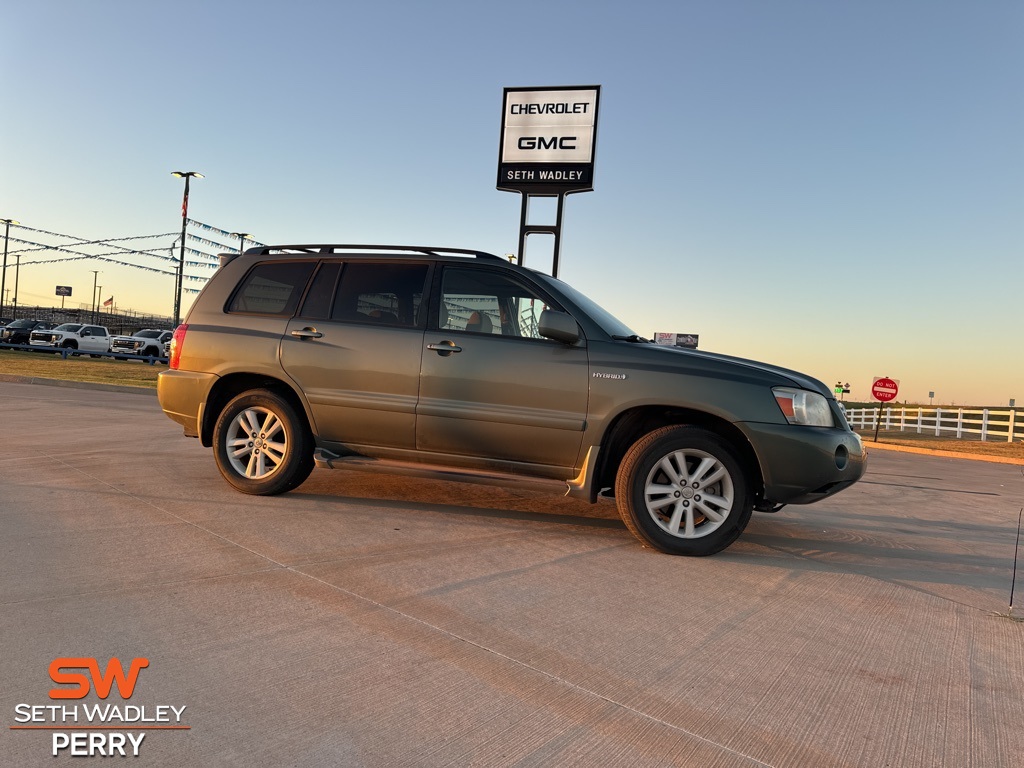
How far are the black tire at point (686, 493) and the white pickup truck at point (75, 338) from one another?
133ft

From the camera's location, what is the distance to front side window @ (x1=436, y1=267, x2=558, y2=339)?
5.18 meters

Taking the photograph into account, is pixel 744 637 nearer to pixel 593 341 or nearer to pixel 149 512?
pixel 593 341

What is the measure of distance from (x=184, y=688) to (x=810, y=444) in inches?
144

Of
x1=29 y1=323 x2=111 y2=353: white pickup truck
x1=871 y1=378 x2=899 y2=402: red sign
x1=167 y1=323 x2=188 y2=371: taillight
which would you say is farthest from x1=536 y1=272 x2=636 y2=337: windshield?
x1=29 y1=323 x2=111 y2=353: white pickup truck

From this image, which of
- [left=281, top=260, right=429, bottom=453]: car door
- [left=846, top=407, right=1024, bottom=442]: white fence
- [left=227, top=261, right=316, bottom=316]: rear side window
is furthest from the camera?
[left=846, top=407, right=1024, bottom=442]: white fence

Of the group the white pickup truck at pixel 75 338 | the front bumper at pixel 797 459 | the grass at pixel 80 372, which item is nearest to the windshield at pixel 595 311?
the front bumper at pixel 797 459

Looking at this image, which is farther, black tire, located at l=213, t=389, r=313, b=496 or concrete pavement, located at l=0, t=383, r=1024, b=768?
black tire, located at l=213, t=389, r=313, b=496

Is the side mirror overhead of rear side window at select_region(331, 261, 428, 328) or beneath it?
beneath

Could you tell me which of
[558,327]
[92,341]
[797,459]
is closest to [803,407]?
[797,459]

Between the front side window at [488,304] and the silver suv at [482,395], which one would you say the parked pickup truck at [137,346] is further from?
A: the front side window at [488,304]

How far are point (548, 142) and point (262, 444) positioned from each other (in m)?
11.2

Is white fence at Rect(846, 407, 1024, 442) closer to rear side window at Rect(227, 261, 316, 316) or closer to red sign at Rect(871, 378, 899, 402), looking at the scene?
red sign at Rect(871, 378, 899, 402)

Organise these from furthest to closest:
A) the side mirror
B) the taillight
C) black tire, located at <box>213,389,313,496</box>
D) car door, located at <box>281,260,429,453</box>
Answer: the taillight, black tire, located at <box>213,389,313,496</box>, car door, located at <box>281,260,429,453</box>, the side mirror

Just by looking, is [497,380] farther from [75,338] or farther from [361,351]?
[75,338]
